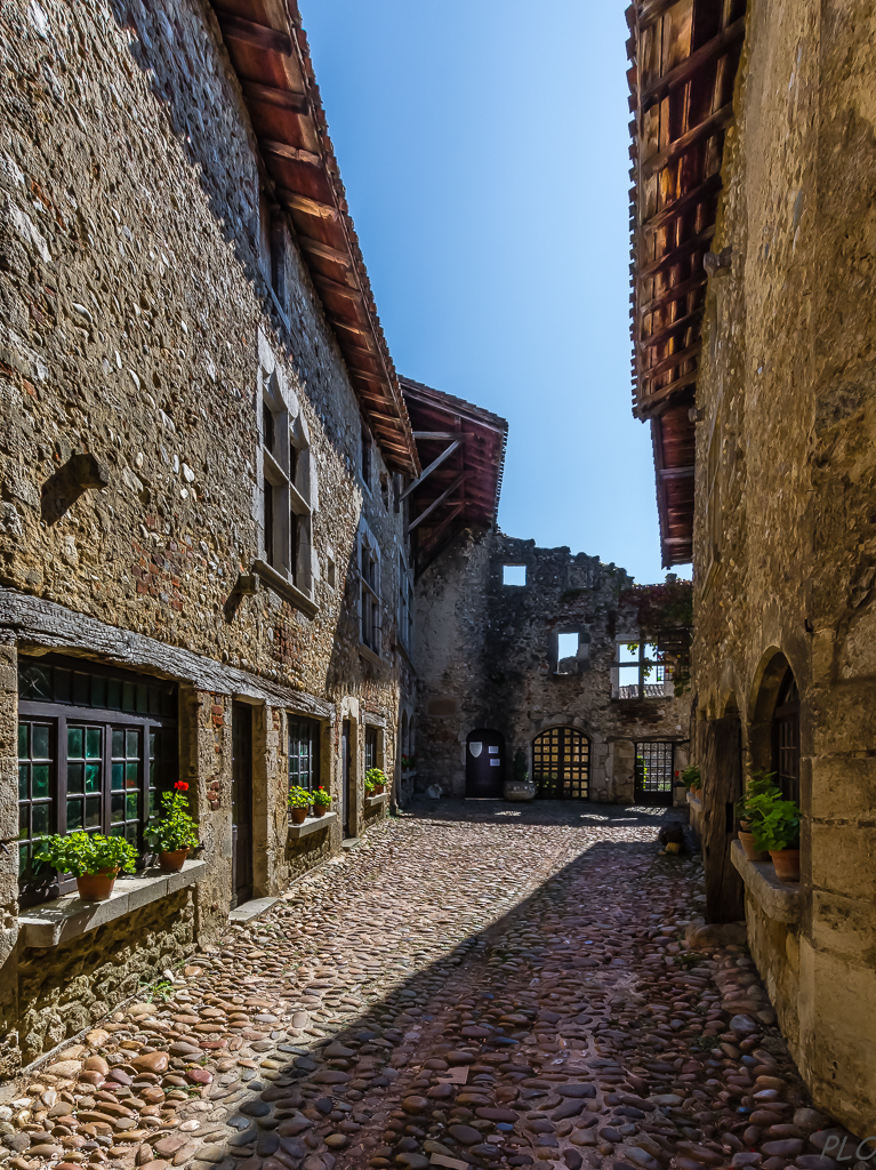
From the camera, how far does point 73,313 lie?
351 centimetres

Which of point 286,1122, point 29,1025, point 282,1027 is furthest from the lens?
point 282,1027

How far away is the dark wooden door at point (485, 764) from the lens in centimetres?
1955

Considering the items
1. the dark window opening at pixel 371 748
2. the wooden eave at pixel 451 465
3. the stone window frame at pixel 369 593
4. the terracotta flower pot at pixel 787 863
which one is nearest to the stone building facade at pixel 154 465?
the stone window frame at pixel 369 593

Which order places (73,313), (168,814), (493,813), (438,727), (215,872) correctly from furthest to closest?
1. (438,727)
2. (493,813)
3. (215,872)
4. (168,814)
5. (73,313)

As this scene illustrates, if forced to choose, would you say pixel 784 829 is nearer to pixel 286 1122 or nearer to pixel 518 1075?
pixel 518 1075

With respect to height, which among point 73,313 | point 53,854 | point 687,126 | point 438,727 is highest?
point 687,126

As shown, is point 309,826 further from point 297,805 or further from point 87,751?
point 87,751

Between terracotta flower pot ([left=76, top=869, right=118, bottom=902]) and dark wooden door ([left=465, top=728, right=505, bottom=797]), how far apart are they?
16432mm

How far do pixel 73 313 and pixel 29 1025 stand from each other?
123 inches

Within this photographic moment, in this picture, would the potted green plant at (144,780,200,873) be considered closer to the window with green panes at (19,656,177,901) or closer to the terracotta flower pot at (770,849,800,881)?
the window with green panes at (19,656,177,901)

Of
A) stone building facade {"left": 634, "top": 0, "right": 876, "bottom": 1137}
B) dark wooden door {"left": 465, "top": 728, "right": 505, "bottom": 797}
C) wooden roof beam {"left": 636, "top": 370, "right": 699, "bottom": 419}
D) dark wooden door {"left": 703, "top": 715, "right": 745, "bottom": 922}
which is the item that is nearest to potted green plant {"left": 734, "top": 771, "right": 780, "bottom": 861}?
stone building facade {"left": 634, "top": 0, "right": 876, "bottom": 1137}

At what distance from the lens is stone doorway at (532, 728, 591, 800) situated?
1884cm

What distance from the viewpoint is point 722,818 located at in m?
5.27

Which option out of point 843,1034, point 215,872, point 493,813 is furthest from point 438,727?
point 843,1034
